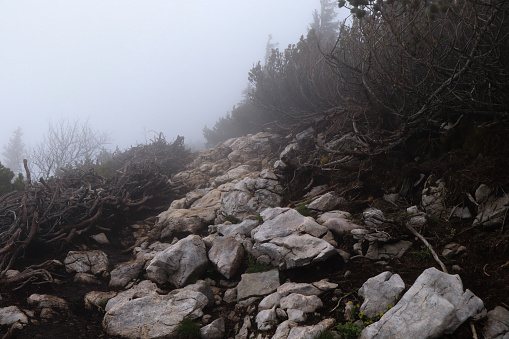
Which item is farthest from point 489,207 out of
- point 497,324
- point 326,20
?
point 326,20

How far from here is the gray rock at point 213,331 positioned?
3.03 metres

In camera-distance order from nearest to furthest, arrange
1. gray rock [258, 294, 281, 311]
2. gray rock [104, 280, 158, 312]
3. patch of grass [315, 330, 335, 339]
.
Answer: patch of grass [315, 330, 335, 339] < gray rock [258, 294, 281, 311] < gray rock [104, 280, 158, 312]

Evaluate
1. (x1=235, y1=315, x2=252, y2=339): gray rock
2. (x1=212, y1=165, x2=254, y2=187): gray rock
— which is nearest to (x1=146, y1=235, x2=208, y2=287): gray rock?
(x1=235, y1=315, x2=252, y2=339): gray rock

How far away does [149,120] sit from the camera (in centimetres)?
15062

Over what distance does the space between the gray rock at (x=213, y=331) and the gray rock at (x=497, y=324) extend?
2356 millimetres

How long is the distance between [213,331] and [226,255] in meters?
1.23

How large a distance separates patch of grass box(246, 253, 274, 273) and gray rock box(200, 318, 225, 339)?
887 millimetres

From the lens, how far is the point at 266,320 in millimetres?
2934

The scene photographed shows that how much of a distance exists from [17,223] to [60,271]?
5.09ft

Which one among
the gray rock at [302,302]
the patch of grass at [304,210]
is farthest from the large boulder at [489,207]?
the patch of grass at [304,210]

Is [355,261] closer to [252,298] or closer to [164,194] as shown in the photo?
[252,298]

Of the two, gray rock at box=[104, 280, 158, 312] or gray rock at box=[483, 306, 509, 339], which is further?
gray rock at box=[104, 280, 158, 312]

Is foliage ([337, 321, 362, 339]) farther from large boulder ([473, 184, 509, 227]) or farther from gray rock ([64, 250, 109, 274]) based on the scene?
gray rock ([64, 250, 109, 274])

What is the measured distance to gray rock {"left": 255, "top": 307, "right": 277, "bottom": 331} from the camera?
2883 millimetres
